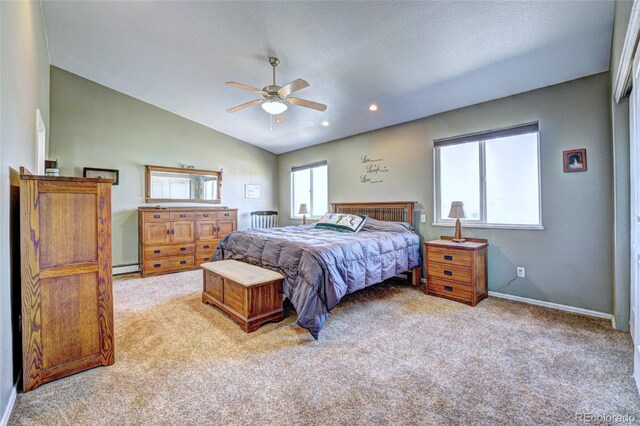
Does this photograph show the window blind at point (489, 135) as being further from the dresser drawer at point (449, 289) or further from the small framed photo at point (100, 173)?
the small framed photo at point (100, 173)

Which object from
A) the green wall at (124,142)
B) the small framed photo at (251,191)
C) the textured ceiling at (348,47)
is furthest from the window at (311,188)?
the textured ceiling at (348,47)

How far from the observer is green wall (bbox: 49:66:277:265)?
437 centimetres

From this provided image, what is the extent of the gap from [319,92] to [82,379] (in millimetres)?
3637

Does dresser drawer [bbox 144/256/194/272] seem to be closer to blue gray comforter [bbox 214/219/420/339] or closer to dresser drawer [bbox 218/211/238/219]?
dresser drawer [bbox 218/211/238/219]

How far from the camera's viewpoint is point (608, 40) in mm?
2443

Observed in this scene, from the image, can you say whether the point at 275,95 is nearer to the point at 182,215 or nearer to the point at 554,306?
the point at 182,215

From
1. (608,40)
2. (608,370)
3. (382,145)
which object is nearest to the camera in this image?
(608,370)

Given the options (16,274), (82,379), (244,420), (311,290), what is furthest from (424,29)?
(82,379)

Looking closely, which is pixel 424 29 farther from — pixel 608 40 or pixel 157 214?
pixel 157 214

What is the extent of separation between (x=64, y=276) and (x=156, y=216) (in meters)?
3.07

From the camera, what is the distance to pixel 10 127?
1713 millimetres

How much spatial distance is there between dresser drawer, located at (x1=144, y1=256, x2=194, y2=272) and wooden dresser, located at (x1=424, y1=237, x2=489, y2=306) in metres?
3.90

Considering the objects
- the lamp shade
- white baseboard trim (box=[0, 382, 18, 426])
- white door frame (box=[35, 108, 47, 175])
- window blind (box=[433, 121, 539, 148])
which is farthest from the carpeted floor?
window blind (box=[433, 121, 539, 148])

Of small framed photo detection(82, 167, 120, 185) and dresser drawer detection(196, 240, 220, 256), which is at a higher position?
small framed photo detection(82, 167, 120, 185)
